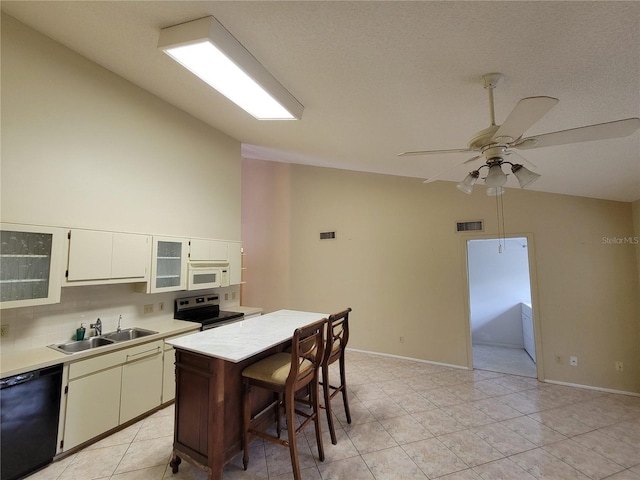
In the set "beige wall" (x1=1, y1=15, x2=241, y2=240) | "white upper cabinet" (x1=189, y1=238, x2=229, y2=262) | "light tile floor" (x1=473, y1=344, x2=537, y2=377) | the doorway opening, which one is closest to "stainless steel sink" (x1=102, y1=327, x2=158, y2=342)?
"white upper cabinet" (x1=189, y1=238, x2=229, y2=262)

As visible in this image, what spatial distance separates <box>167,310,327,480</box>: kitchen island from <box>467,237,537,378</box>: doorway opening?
15.2 ft

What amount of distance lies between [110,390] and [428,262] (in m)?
4.27

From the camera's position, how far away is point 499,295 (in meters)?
5.59

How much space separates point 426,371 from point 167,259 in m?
3.89

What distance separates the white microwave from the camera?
343 cm

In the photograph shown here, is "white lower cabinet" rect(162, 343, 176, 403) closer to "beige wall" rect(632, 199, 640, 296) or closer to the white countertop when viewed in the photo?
the white countertop

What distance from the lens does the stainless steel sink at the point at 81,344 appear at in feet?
8.01

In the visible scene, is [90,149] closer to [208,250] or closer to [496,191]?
[208,250]

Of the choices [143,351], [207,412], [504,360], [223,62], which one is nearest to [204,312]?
[143,351]

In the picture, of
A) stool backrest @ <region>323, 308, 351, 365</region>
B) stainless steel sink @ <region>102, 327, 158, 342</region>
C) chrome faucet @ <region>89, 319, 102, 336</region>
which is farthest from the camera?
stainless steel sink @ <region>102, 327, 158, 342</region>

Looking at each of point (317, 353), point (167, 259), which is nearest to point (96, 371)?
point (167, 259)

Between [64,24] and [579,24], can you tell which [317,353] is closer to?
[579,24]

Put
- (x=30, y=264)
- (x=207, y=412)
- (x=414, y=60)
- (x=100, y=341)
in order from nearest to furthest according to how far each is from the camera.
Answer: (x=414, y=60)
(x=207, y=412)
(x=30, y=264)
(x=100, y=341)

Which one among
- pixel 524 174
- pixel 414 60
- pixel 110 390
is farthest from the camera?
pixel 110 390
